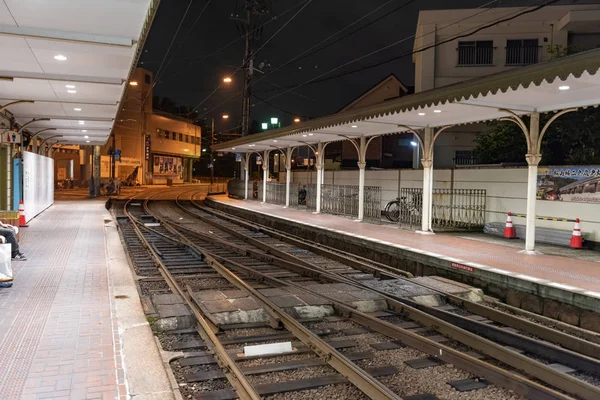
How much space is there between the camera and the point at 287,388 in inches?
190

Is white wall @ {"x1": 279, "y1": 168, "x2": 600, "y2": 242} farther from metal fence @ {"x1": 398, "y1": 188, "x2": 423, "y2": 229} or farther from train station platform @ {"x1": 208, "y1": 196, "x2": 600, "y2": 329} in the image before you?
metal fence @ {"x1": 398, "y1": 188, "x2": 423, "y2": 229}

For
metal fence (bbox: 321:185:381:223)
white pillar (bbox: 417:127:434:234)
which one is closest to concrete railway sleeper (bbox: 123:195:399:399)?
white pillar (bbox: 417:127:434:234)

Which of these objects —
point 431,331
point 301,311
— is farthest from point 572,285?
point 301,311

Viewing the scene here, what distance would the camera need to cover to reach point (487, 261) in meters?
9.97

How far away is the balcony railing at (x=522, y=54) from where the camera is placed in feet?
88.2

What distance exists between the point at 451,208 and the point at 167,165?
2255 inches

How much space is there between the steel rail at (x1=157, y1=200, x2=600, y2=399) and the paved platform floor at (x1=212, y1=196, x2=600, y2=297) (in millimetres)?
2356

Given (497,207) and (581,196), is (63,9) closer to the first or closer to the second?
(581,196)

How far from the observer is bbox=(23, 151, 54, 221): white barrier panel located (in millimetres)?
15977

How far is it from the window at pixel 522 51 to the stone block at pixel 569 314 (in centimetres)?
2281

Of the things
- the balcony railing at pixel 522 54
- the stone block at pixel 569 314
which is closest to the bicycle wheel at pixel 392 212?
the stone block at pixel 569 314

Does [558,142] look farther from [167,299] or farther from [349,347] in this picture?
[167,299]

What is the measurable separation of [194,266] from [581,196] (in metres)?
9.41

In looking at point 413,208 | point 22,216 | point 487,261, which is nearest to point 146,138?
point 22,216
